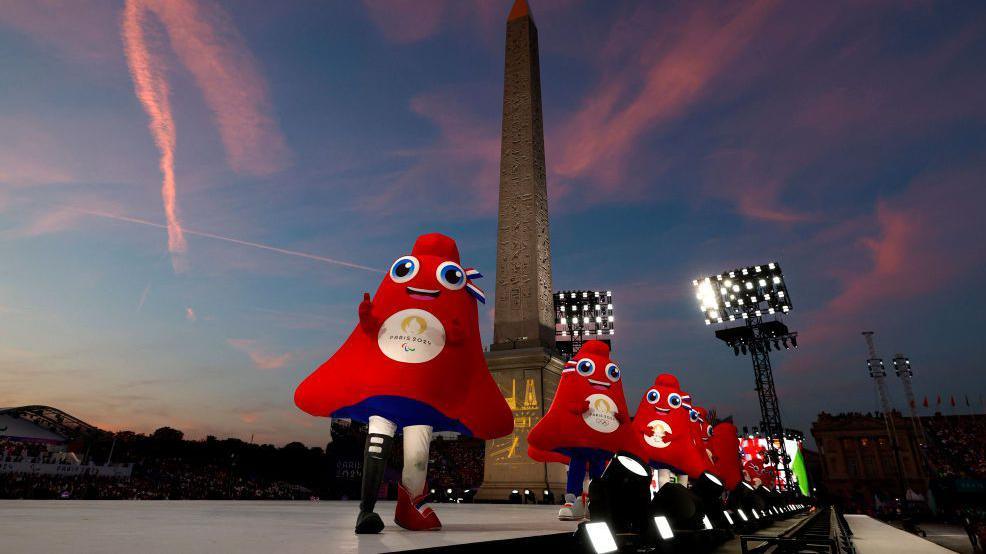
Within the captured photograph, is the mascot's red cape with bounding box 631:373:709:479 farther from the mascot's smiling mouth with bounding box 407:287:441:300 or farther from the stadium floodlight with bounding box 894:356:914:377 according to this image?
the stadium floodlight with bounding box 894:356:914:377

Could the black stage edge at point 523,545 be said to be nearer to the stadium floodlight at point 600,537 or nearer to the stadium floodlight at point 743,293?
the stadium floodlight at point 600,537

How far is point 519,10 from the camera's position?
18.0 metres

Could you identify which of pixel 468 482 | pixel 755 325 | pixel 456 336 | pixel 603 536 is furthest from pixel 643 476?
pixel 468 482

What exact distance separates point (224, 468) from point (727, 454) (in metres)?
45.0

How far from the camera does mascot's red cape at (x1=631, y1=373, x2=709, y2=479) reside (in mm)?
6863

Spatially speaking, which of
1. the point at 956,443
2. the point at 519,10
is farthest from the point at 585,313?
the point at 956,443

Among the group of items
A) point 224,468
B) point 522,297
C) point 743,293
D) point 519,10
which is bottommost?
point 224,468

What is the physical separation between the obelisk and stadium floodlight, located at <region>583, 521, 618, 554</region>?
10702mm

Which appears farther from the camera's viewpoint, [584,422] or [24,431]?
[24,431]

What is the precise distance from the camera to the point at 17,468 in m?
21.5

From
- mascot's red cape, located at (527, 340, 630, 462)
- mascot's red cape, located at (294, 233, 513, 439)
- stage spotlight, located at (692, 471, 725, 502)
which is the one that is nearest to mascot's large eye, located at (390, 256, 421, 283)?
mascot's red cape, located at (294, 233, 513, 439)

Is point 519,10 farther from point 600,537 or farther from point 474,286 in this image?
point 600,537

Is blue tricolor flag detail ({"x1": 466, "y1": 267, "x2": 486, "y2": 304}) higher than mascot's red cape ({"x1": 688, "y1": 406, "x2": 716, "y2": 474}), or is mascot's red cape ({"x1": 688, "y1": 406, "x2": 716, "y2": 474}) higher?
blue tricolor flag detail ({"x1": 466, "y1": 267, "x2": 486, "y2": 304})

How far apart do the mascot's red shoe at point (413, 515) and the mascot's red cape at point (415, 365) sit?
46cm
